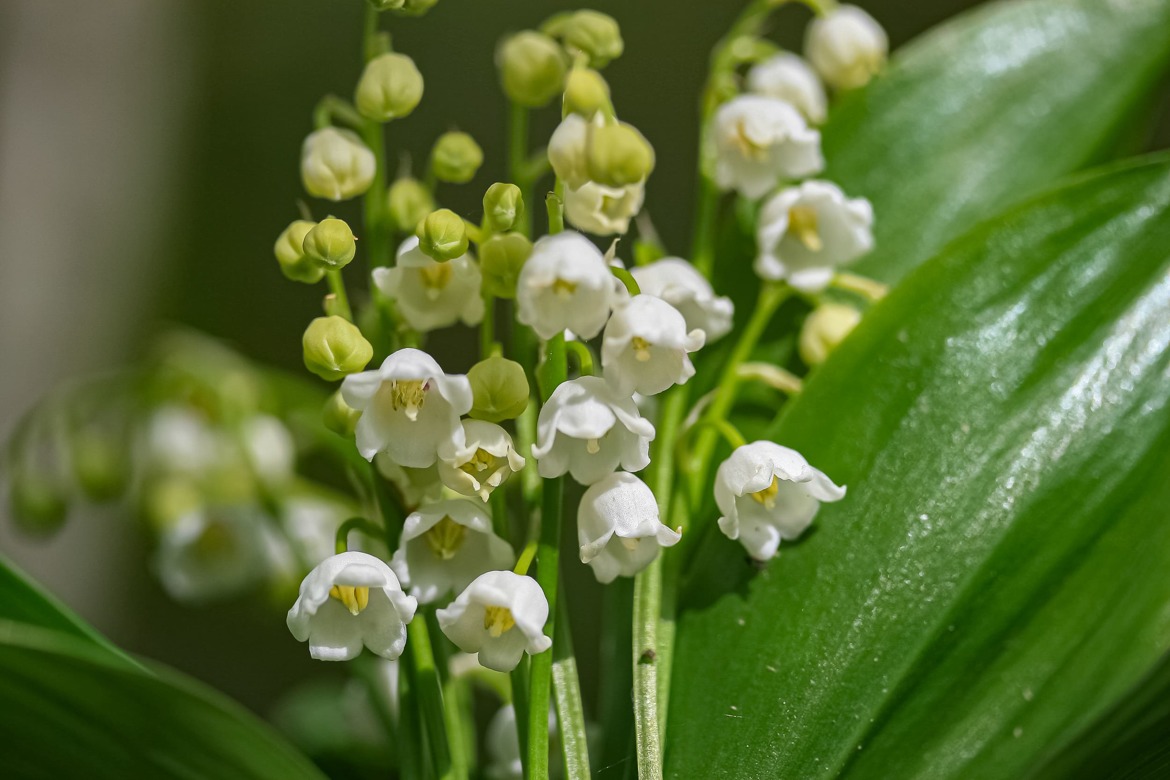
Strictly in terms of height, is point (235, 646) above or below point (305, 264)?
below

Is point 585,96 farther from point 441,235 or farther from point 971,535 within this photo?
point 971,535

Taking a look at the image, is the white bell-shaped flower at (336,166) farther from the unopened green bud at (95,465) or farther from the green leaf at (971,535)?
the unopened green bud at (95,465)

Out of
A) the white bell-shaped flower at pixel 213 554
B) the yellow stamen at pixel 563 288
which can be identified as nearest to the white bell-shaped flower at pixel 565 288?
the yellow stamen at pixel 563 288

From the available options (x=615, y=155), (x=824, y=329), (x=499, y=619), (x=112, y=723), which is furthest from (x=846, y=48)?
(x=112, y=723)

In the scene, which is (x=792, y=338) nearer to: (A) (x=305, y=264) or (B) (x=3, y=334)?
(A) (x=305, y=264)

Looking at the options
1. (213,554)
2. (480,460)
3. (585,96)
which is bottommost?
(213,554)

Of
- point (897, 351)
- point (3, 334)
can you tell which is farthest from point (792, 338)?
point (3, 334)
